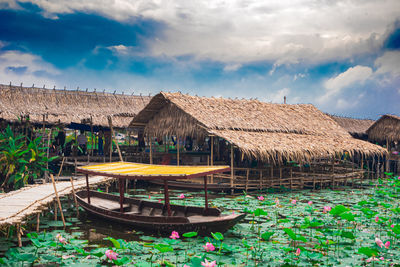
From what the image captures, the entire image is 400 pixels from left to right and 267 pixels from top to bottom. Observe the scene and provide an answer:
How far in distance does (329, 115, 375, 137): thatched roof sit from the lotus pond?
15.3 m

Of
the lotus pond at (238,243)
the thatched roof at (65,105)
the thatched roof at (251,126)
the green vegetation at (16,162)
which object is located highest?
the thatched roof at (65,105)

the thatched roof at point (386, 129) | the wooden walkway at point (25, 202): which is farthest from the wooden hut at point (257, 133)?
the wooden walkway at point (25, 202)

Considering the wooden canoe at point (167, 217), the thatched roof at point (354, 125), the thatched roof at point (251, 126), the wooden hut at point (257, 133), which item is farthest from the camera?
the thatched roof at point (354, 125)

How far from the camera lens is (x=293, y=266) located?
4734 mm

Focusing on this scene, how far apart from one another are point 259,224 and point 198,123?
5.86 m

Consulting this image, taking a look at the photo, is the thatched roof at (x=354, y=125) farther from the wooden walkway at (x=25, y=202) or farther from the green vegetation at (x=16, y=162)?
the green vegetation at (x=16, y=162)

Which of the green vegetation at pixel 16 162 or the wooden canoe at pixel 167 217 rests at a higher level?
the green vegetation at pixel 16 162

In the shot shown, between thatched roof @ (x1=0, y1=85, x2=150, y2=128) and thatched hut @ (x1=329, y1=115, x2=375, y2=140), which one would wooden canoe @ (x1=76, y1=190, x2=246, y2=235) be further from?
thatched hut @ (x1=329, y1=115, x2=375, y2=140)

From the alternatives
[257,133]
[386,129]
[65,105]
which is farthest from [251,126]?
[386,129]

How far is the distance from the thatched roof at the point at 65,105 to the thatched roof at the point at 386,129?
14.6 meters

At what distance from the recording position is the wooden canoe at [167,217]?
20.9 feet

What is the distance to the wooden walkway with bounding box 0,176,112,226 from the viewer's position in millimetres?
5836

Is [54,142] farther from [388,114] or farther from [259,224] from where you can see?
[388,114]

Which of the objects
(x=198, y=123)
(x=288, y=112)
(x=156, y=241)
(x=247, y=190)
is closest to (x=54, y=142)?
(x=198, y=123)
